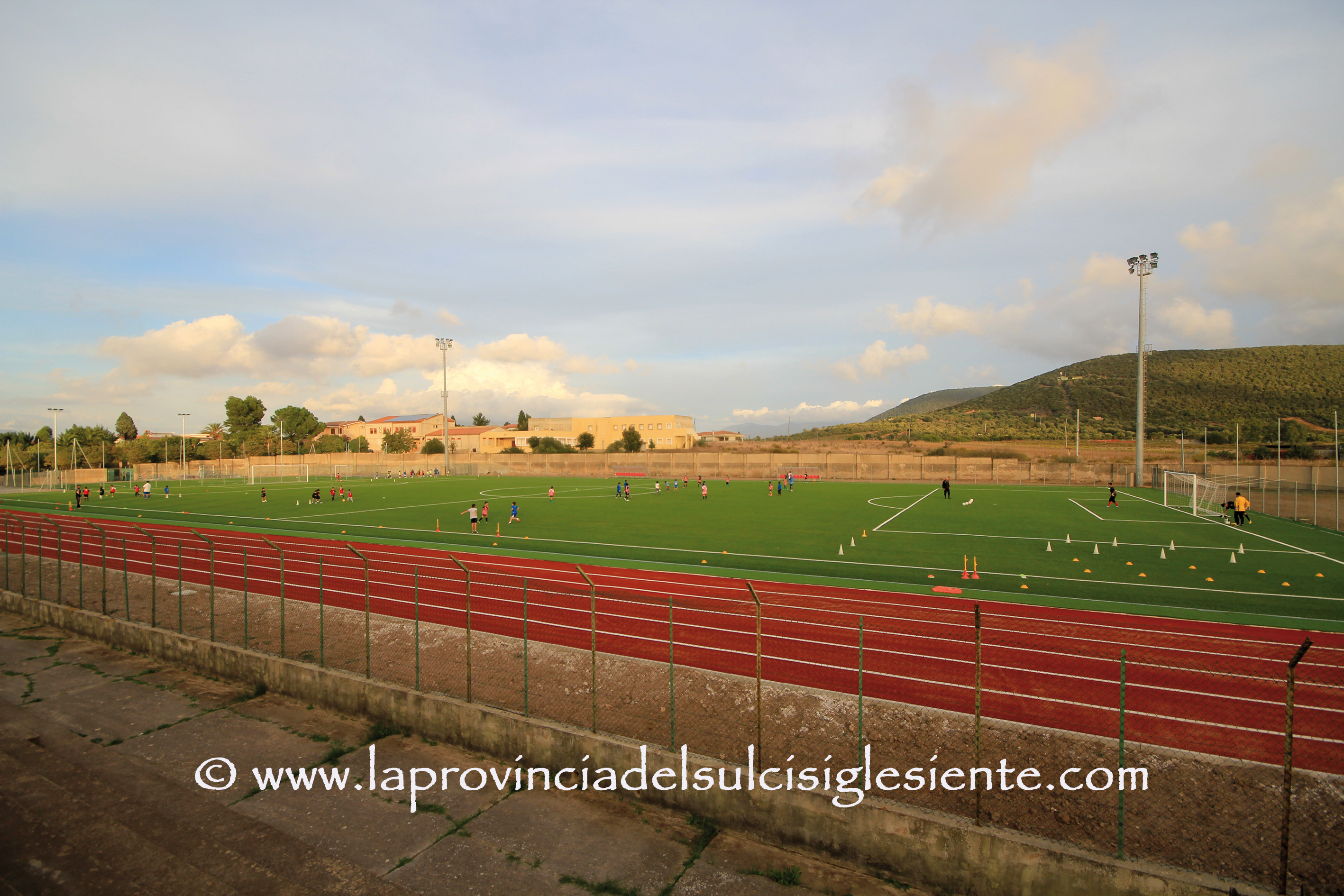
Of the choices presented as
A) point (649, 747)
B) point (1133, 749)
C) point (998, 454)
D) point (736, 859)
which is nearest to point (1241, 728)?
point (1133, 749)

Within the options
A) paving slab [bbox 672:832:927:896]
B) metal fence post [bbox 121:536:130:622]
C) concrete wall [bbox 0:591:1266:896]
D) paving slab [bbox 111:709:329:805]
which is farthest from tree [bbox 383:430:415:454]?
paving slab [bbox 672:832:927:896]

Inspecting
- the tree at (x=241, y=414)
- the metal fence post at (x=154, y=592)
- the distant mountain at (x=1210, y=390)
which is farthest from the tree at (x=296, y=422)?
the distant mountain at (x=1210, y=390)

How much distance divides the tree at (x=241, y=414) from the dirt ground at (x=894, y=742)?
5309 inches

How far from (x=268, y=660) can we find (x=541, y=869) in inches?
275

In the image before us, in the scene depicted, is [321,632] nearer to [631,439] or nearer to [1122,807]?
[1122,807]

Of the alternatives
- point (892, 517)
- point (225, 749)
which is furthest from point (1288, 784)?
point (892, 517)

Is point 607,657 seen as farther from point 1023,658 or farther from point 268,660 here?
point 1023,658

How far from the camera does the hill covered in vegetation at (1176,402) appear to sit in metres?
96.8

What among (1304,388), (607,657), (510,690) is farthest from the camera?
(1304,388)

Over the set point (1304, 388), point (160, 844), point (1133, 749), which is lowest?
point (160, 844)

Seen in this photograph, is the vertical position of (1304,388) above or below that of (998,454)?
above

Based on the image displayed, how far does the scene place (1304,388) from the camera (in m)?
103

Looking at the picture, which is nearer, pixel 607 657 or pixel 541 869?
pixel 541 869

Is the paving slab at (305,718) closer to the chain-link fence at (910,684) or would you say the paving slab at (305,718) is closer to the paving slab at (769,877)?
the chain-link fence at (910,684)
